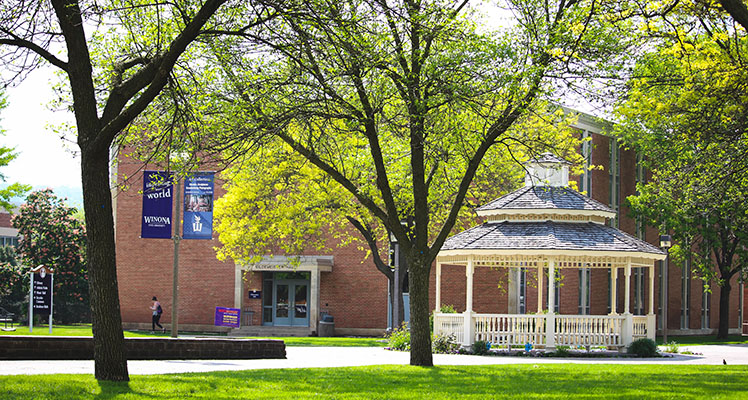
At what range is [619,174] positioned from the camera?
165 ft

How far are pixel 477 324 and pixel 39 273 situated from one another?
1827 centimetres

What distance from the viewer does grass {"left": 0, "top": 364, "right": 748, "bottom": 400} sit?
12773 millimetres

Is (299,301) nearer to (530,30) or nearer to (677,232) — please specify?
Answer: (677,232)

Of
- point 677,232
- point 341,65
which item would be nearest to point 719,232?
point 677,232

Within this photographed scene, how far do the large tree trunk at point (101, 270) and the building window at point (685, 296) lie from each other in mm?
45618

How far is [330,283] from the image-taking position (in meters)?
47.4

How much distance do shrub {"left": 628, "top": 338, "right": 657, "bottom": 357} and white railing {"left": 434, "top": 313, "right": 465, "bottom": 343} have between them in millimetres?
5105

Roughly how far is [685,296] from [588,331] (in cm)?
2823

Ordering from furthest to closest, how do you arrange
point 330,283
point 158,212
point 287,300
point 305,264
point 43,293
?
point 287,300 < point 330,283 < point 305,264 < point 43,293 < point 158,212

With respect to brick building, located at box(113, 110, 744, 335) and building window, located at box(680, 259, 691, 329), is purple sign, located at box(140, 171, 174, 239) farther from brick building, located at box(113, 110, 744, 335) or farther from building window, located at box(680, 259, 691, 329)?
building window, located at box(680, 259, 691, 329)

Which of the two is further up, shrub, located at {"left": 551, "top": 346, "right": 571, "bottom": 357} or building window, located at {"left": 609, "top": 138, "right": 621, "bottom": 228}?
building window, located at {"left": 609, "top": 138, "right": 621, "bottom": 228}

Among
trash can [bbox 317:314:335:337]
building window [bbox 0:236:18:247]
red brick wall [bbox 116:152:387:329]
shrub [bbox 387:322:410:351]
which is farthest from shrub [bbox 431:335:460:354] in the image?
building window [bbox 0:236:18:247]

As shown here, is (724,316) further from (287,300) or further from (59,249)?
(59,249)

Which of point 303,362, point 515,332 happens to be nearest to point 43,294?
point 303,362
